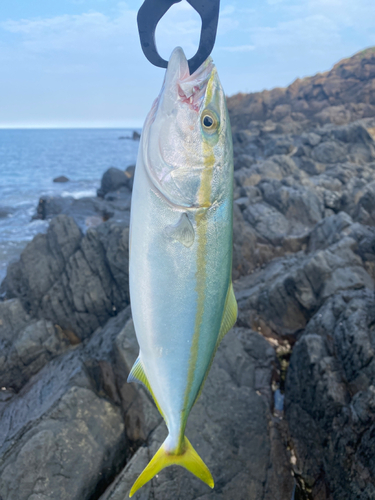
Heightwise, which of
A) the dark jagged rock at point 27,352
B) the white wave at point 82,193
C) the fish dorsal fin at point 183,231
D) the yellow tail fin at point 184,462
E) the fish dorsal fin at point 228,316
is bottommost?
the dark jagged rock at point 27,352

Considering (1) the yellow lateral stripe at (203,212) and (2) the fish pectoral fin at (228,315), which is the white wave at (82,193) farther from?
(1) the yellow lateral stripe at (203,212)

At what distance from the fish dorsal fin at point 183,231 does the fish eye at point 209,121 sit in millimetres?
364

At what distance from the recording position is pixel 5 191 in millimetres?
26219

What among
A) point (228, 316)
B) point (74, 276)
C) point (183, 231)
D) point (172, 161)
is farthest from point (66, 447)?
point (74, 276)

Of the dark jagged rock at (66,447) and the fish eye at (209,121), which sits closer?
the fish eye at (209,121)

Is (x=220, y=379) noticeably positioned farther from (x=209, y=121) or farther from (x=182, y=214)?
(x=209, y=121)

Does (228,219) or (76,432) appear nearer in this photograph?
(228,219)

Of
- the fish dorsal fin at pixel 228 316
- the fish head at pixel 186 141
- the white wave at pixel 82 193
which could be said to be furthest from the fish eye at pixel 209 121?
the white wave at pixel 82 193

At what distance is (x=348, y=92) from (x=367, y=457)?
42.4 meters

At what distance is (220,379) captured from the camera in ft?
15.1

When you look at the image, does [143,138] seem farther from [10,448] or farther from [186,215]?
[10,448]

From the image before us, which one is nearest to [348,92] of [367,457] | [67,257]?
[67,257]

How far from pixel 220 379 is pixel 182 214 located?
151 inches

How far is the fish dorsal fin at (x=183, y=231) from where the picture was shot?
4.35 feet
